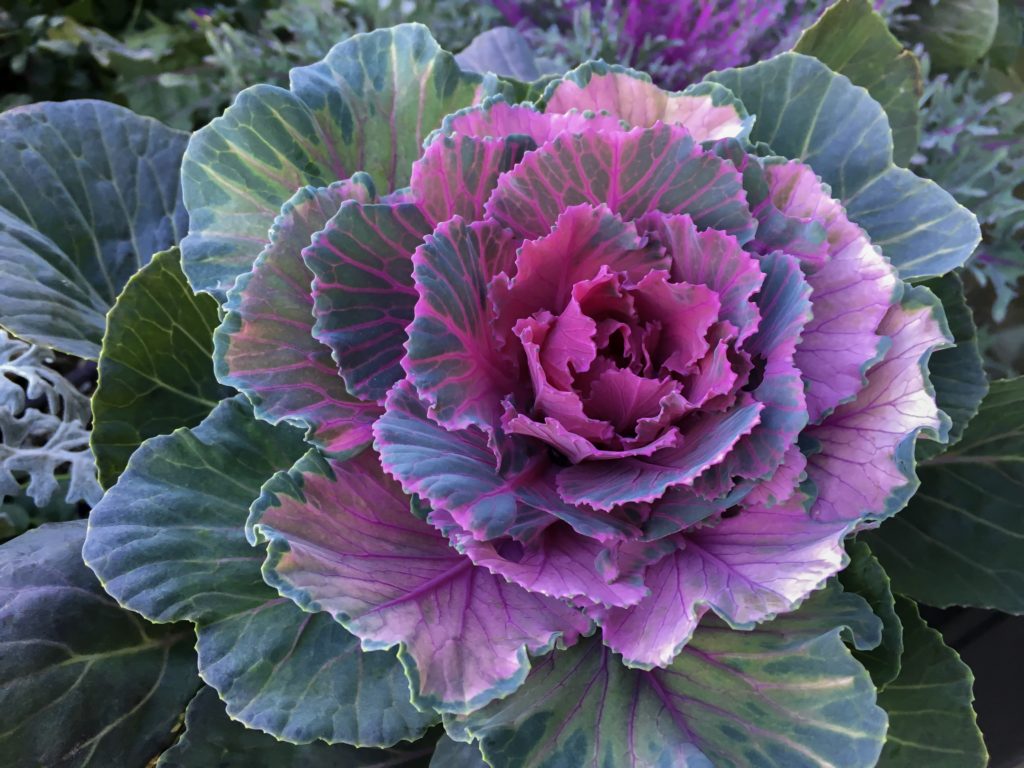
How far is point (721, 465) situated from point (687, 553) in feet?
0.22

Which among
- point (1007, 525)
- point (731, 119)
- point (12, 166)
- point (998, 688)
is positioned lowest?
point (998, 688)

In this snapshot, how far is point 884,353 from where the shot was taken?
1.42 ft

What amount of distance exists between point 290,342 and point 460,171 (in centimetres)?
14

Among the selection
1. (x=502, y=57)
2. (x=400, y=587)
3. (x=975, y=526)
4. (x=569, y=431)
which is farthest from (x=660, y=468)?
(x=502, y=57)

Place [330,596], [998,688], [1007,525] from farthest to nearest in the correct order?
[998,688]
[1007,525]
[330,596]

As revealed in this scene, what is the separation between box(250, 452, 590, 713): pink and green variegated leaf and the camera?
0.41 metres

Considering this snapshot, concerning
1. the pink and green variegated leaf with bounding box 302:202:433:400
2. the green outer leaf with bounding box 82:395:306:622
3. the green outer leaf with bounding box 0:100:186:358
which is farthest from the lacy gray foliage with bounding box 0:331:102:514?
the pink and green variegated leaf with bounding box 302:202:433:400

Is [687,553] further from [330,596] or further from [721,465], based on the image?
[330,596]

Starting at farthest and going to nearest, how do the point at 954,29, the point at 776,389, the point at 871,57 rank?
the point at 954,29, the point at 871,57, the point at 776,389

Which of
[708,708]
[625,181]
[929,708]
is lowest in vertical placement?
[929,708]

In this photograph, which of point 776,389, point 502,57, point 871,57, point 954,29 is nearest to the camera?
point 776,389

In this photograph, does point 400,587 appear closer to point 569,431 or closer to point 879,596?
point 569,431

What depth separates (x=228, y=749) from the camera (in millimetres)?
552

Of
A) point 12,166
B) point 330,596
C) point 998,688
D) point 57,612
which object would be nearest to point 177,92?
point 12,166
